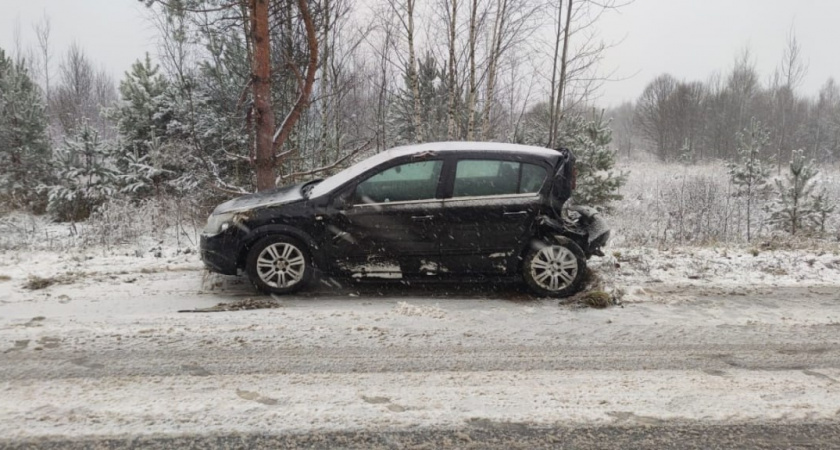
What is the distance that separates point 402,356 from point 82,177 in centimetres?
1418

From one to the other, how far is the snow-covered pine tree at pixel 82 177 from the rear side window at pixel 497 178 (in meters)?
12.3

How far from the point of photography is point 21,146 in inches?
623

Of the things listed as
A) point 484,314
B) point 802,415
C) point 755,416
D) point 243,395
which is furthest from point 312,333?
point 802,415

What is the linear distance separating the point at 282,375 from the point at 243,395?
1.14ft

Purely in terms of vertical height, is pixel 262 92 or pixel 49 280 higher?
pixel 262 92

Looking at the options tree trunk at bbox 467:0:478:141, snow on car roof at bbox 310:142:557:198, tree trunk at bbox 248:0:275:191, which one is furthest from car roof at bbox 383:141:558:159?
tree trunk at bbox 467:0:478:141

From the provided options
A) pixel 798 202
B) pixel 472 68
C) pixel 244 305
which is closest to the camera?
pixel 244 305

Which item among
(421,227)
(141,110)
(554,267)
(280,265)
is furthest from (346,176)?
(141,110)

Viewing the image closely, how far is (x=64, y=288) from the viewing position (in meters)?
5.45

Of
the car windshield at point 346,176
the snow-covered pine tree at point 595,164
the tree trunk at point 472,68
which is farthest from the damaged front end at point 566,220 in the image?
the snow-covered pine tree at point 595,164

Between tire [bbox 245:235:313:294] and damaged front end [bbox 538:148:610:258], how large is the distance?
2670 millimetres

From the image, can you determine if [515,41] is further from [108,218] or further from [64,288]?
[64,288]

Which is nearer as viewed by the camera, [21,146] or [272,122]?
[272,122]

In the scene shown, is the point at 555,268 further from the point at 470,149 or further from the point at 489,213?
the point at 470,149
